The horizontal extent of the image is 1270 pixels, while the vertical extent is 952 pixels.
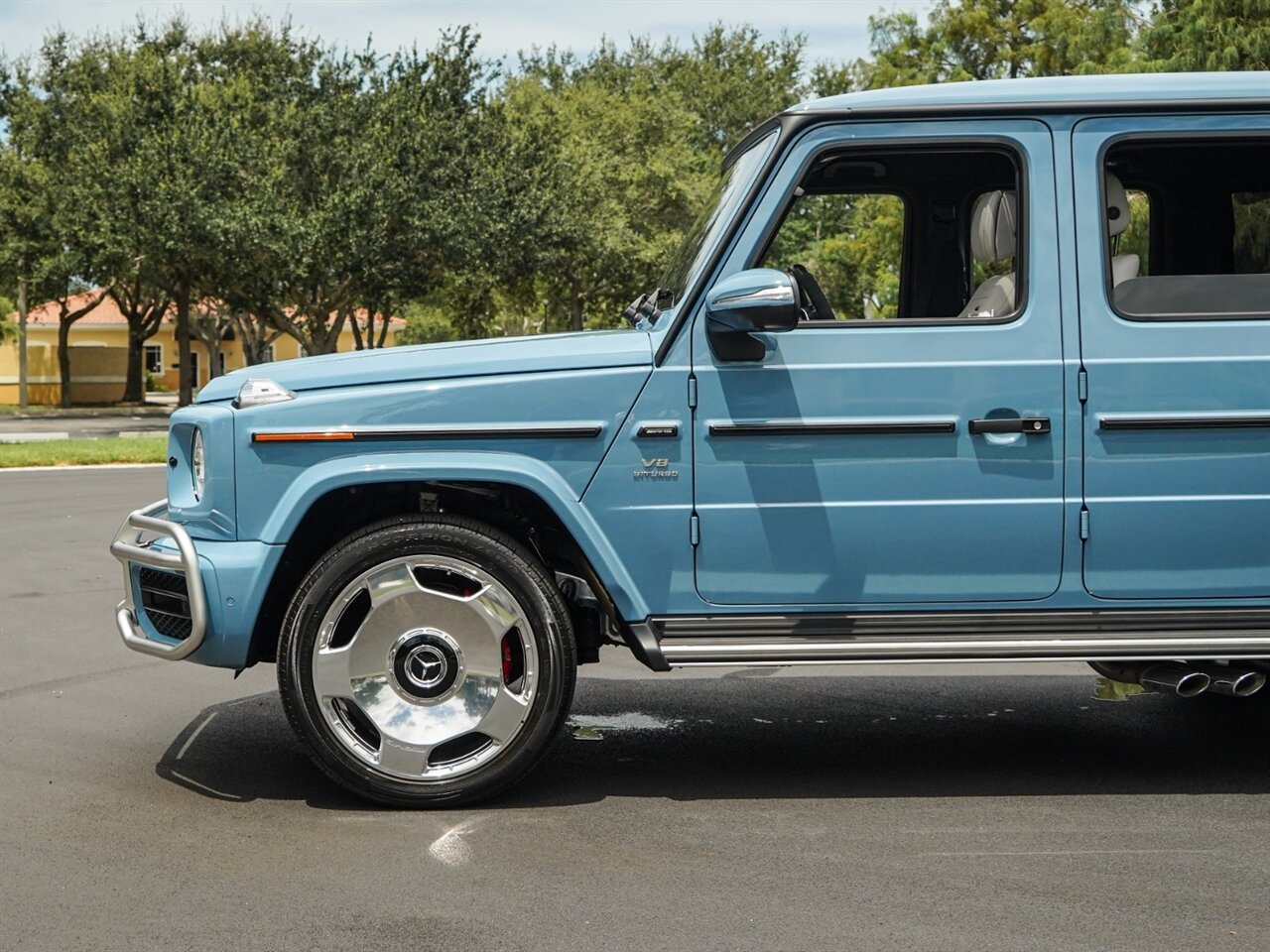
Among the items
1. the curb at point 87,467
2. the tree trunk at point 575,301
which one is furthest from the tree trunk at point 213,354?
the curb at point 87,467

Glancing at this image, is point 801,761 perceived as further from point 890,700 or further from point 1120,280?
point 1120,280

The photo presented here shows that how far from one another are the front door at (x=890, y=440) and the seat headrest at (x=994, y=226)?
0.13 m

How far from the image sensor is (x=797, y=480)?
4918mm

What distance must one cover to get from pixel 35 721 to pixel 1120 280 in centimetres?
446

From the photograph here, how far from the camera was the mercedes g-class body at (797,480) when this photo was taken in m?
4.90

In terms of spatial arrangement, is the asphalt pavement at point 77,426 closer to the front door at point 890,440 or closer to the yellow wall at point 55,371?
the yellow wall at point 55,371

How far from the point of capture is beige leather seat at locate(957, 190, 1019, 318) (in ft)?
16.7

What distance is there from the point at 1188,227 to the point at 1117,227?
23.7 inches

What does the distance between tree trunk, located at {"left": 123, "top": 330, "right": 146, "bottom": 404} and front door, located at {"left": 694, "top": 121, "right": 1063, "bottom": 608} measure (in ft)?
181

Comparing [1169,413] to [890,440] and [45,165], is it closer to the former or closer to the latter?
[890,440]

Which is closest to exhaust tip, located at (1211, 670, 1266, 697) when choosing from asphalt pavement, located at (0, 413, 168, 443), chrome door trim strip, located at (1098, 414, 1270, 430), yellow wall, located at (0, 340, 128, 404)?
chrome door trim strip, located at (1098, 414, 1270, 430)

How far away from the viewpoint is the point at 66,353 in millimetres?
56062

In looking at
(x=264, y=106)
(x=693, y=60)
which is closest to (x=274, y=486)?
(x=264, y=106)

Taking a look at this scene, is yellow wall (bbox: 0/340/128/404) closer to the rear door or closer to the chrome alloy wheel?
the chrome alloy wheel
